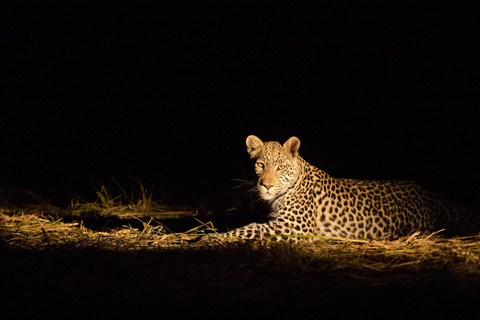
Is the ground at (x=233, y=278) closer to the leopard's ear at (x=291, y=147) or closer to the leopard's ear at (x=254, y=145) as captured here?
the leopard's ear at (x=291, y=147)

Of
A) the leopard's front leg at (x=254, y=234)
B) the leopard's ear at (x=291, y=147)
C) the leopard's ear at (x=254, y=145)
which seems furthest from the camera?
the leopard's ear at (x=254, y=145)

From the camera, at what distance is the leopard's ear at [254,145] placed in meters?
5.77

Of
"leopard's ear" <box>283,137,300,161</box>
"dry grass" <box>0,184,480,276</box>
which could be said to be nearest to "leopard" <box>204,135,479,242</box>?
"leopard's ear" <box>283,137,300,161</box>

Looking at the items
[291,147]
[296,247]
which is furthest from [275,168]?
[296,247]

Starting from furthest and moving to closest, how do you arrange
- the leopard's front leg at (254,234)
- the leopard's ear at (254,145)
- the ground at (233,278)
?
the leopard's ear at (254,145), the leopard's front leg at (254,234), the ground at (233,278)

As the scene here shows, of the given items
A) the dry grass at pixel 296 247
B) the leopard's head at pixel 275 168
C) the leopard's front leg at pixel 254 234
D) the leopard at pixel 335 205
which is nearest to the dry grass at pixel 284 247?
the dry grass at pixel 296 247

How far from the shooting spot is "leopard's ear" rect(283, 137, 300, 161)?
5590 mm

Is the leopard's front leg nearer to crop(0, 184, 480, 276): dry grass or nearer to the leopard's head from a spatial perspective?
crop(0, 184, 480, 276): dry grass

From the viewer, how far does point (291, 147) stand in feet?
18.5

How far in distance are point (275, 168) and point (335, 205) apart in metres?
0.82

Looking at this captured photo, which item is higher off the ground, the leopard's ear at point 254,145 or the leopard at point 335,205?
the leopard's ear at point 254,145

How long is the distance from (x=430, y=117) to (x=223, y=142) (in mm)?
4762

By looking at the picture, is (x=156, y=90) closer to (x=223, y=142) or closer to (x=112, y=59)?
(x=112, y=59)

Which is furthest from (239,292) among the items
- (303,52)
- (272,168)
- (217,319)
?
(303,52)
